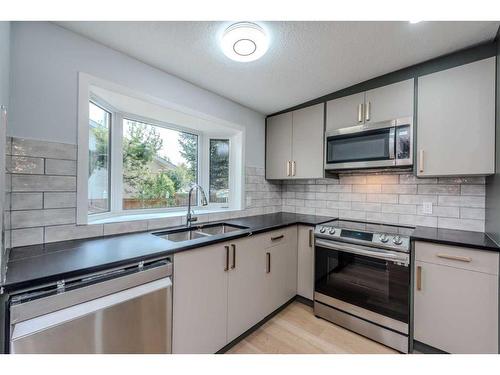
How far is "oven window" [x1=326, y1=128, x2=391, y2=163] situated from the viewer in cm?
190

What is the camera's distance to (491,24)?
4.39 ft

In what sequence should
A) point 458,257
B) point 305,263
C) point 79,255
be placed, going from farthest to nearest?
point 305,263 → point 458,257 → point 79,255

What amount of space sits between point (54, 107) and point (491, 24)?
267 cm

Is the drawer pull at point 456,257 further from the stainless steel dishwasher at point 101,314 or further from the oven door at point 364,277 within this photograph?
the stainless steel dishwasher at point 101,314

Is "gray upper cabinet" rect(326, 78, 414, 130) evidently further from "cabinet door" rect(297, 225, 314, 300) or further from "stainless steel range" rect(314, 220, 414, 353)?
"cabinet door" rect(297, 225, 314, 300)

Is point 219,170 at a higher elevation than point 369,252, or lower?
higher

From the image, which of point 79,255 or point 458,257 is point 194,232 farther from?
point 458,257

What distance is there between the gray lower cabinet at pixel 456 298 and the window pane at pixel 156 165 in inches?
84.8

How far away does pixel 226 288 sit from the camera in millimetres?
1568

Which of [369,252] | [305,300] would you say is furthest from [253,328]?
[369,252]

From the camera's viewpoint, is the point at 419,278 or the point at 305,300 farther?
the point at 305,300

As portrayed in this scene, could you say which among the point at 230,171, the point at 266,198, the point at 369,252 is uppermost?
the point at 230,171

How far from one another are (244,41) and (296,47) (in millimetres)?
Result: 376
